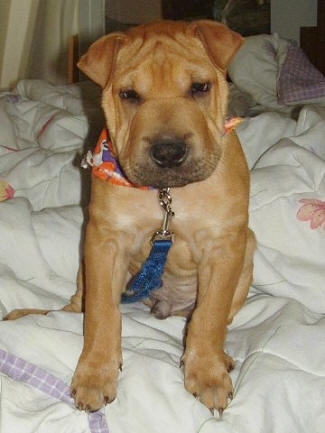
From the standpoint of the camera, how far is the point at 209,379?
5.90 ft

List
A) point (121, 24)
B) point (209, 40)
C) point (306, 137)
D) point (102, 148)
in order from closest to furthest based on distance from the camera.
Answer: point (209, 40), point (102, 148), point (306, 137), point (121, 24)

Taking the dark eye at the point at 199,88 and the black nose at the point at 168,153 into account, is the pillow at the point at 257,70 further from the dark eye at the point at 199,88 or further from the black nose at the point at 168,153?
the black nose at the point at 168,153

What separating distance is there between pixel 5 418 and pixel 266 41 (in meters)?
3.83

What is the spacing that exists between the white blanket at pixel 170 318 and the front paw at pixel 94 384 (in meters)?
0.02

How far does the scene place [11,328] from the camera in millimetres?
1821

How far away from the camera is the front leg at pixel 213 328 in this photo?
1775 millimetres

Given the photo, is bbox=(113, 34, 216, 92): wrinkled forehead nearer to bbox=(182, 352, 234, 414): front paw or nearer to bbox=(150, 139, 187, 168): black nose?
bbox=(150, 139, 187, 168): black nose

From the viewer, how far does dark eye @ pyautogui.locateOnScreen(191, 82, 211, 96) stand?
1858mm

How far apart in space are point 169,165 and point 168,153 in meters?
0.04

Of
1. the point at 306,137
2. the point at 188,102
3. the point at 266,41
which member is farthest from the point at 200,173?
the point at 266,41

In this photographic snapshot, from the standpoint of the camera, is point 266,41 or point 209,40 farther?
point 266,41

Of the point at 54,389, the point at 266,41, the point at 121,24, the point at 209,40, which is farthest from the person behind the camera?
the point at 121,24

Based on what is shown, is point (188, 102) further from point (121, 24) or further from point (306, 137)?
point (121, 24)

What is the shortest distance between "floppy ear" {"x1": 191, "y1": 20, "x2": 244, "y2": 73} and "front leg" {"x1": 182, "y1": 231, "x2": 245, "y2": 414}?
1.76 ft
